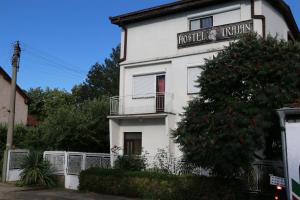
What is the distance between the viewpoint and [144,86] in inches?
933

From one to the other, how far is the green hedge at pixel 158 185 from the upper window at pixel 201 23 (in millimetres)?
8516

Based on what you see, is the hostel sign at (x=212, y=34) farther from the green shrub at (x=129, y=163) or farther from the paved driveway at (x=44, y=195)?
the paved driveway at (x=44, y=195)

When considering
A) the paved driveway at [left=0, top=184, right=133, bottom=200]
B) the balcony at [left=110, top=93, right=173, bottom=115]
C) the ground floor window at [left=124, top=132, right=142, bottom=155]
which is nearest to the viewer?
the paved driveway at [left=0, top=184, right=133, bottom=200]

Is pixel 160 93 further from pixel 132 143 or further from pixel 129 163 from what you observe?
pixel 129 163

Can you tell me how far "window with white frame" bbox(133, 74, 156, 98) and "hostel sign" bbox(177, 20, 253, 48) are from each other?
2.43 metres

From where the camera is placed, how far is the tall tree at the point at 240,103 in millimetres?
12969

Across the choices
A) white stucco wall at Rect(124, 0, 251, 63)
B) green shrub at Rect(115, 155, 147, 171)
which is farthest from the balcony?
green shrub at Rect(115, 155, 147, 171)

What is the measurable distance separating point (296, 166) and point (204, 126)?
6.13m

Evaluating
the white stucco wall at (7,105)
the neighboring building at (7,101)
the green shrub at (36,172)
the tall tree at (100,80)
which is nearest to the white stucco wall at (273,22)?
the green shrub at (36,172)

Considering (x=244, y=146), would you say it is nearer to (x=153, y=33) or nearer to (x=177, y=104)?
(x=177, y=104)

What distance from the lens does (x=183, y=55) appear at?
22062 mm

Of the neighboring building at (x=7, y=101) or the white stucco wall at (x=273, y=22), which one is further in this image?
the neighboring building at (x=7, y=101)

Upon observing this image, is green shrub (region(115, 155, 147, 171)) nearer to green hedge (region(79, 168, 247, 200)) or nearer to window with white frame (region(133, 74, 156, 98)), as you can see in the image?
green hedge (region(79, 168, 247, 200))

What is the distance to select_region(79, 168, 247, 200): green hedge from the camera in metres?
14.9
